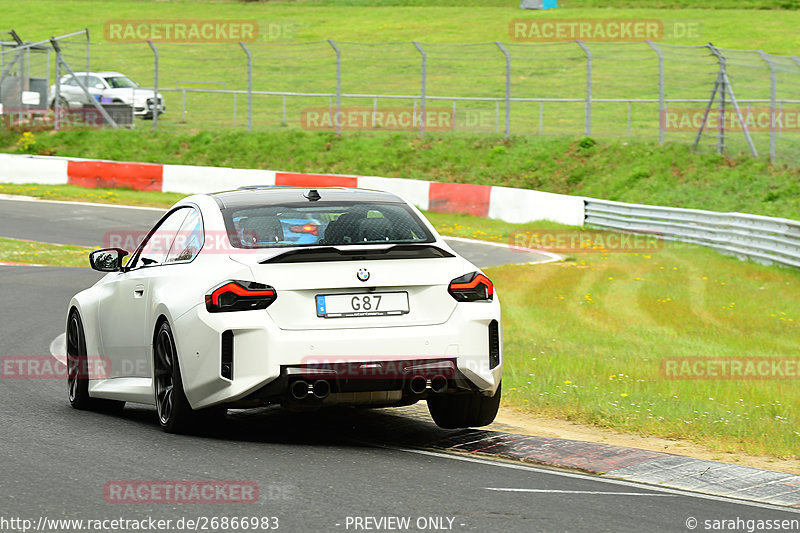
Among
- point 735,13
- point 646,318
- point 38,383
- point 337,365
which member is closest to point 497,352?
point 337,365

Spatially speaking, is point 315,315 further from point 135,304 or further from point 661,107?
point 661,107

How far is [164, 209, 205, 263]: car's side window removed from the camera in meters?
7.52

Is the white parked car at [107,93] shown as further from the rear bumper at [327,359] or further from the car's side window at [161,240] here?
the rear bumper at [327,359]

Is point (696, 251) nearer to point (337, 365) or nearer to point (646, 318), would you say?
point (646, 318)

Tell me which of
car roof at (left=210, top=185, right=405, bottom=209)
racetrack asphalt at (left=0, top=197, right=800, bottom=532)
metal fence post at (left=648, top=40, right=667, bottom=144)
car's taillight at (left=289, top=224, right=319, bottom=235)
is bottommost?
racetrack asphalt at (left=0, top=197, right=800, bottom=532)

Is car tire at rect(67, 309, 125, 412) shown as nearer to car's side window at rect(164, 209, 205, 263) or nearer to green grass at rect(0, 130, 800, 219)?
car's side window at rect(164, 209, 205, 263)

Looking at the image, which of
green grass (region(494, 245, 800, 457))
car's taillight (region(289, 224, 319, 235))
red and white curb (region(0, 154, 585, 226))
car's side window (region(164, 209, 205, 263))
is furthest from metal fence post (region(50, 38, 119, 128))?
car's taillight (region(289, 224, 319, 235))

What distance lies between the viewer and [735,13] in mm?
59625

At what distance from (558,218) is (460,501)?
67.3ft

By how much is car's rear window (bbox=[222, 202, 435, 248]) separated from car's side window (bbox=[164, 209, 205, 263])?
23 cm

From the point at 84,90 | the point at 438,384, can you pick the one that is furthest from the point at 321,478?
the point at 84,90

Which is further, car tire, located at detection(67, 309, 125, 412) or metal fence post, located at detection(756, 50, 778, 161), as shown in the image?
metal fence post, located at detection(756, 50, 778, 161)

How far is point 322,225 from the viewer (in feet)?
24.7

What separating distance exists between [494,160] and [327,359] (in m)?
25.4
